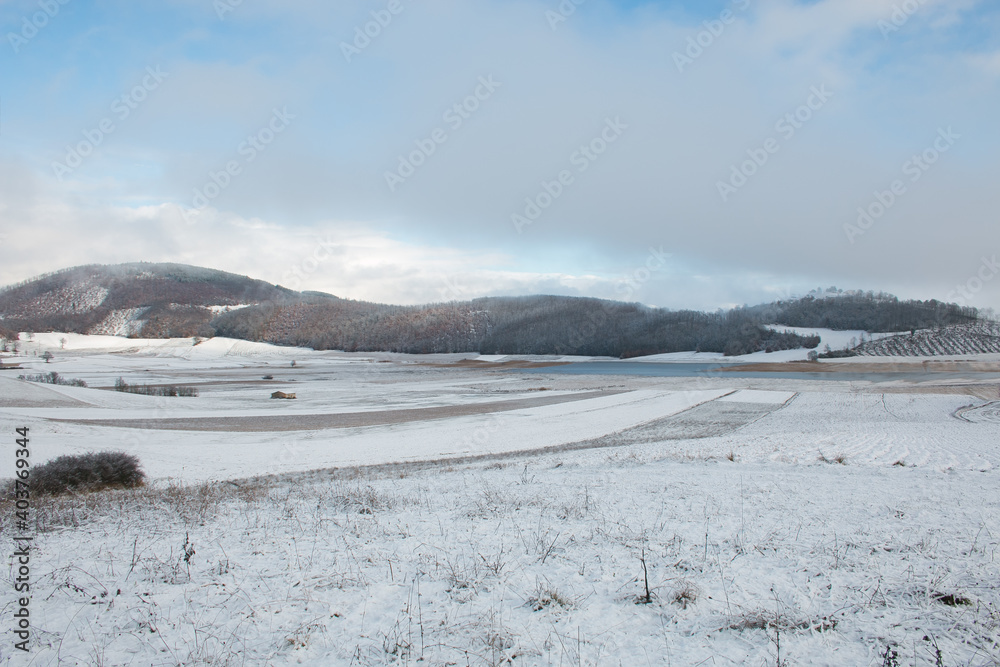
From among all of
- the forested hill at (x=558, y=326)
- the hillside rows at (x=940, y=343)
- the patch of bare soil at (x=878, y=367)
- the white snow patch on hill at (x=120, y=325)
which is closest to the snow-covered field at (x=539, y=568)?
the patch of bare soil at (x=878, y=367)

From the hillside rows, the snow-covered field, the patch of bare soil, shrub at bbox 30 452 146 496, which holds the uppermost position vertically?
the hillside rows

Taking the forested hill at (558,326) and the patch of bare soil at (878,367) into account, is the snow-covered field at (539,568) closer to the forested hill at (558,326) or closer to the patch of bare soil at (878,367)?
the patch of bare soil at (878,367)

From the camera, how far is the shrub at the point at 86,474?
12.8 meters

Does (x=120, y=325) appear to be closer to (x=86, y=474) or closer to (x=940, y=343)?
(x=86, y=474)

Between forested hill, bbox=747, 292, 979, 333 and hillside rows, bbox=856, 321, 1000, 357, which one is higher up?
forested hill, bbox=747, 292, 979, 333

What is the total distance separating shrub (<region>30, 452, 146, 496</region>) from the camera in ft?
41.8

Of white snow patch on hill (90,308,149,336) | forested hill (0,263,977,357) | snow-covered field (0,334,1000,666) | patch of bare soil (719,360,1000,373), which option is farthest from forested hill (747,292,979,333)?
white snow patch on hill (90,308,149,336)

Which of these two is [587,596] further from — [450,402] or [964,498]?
[450,402]

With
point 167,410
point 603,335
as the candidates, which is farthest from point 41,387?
point 603,335

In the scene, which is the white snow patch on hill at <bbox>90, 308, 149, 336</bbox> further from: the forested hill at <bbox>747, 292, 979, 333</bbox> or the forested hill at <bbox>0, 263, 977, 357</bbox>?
the forested hill at <bbox>747, 292, 979, 333</bbox>

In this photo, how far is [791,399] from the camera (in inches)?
1797

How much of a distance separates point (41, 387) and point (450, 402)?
3001 cm

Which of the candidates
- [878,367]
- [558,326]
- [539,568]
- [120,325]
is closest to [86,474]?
[539,568]

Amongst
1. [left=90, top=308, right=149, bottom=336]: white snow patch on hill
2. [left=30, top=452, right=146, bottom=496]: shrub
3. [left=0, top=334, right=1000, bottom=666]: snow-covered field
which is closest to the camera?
[left=0, top=334, right=1000, bottom=666]: snow-covered field
